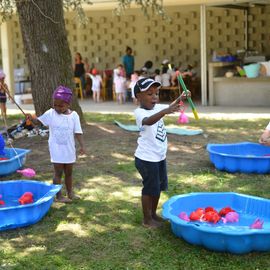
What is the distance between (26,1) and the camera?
9.41m

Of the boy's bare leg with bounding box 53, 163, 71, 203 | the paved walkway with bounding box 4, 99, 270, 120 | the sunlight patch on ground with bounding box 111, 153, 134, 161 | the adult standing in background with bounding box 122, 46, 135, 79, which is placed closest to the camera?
the boy's bare leg with bounding box 53, 163, 71, 203

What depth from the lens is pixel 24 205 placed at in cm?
496

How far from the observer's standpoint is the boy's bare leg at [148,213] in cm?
496

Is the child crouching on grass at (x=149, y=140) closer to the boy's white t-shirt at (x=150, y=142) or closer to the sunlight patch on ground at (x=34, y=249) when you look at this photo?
the boy's white t-shirt at (x=150, y=142)

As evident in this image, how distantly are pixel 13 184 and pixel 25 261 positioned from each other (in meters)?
1.72

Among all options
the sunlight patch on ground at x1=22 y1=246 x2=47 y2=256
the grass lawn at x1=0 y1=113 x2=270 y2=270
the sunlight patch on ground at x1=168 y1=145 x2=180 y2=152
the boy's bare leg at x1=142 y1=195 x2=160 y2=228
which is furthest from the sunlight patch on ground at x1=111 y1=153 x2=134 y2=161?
the sunlight patch on ground at x1=22 y1=246 x2=47 y2=256

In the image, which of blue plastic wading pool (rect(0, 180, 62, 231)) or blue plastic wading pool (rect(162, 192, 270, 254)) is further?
blue plastic wading pool (rect(0, 180, 62, 231))

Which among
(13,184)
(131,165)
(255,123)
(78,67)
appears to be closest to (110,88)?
(78,67)

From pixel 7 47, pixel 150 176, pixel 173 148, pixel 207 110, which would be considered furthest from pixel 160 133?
pixel 7 47

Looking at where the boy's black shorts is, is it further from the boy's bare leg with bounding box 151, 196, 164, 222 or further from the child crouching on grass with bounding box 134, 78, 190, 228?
the boy's bare leg with bounding box 151, 196, 164, 222

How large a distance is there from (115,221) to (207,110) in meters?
9.04

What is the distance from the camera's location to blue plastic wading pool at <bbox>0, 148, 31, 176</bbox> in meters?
7.09

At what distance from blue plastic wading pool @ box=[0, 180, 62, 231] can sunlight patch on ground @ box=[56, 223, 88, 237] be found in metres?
0.25

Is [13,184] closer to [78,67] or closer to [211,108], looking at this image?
[211,108]
